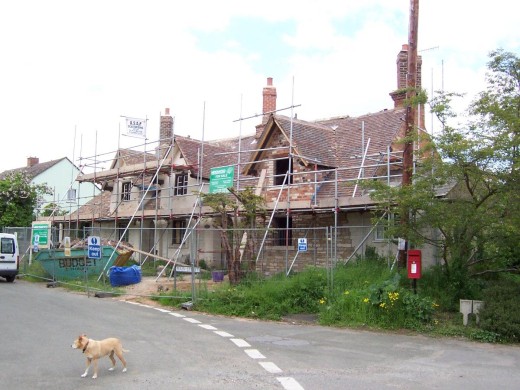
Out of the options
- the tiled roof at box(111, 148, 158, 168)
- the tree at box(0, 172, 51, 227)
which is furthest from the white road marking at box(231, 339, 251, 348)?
the tree at box(0, 172, 51, 227)

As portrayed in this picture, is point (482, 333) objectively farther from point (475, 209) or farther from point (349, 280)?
point (349, 280)

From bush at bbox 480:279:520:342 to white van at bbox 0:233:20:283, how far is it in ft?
62.4

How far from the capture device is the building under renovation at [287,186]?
18672mm

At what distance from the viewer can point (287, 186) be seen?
20.6 meters

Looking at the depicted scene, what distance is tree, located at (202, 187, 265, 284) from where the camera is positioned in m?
17.8

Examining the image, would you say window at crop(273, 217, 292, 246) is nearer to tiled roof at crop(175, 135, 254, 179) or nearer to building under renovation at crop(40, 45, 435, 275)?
building under renovation at crop(40, 45, 435, 275)

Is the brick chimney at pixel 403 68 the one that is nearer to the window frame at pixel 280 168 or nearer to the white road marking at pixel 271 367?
the window frame at pixel 280 168

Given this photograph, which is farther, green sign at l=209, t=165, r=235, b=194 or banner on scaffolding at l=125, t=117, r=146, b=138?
banner on scaffolding at l=125, t=117, r=146, b=138

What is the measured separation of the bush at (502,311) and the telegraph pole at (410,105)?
7.89ft

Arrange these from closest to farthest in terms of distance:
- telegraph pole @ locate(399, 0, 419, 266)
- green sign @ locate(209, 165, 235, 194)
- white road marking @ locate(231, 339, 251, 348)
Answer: white road marking @ locate(231, 339, 251, 348) → telegraph pole @ locate(399, 0, 419, 266) → green sign @ locate(209, 165, 235, 194)

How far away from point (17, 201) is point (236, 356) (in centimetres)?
3205

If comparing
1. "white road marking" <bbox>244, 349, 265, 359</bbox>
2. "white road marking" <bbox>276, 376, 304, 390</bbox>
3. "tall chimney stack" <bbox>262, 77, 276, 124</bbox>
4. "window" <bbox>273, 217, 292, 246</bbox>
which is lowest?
"white road marking" <bbox>244, 349, 265, 359</bbox>

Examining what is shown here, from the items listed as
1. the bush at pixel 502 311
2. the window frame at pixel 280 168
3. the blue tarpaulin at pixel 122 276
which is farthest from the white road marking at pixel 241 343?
the window frame at pixel 280 168

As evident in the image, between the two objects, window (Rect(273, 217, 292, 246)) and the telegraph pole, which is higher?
the telegraph pole
